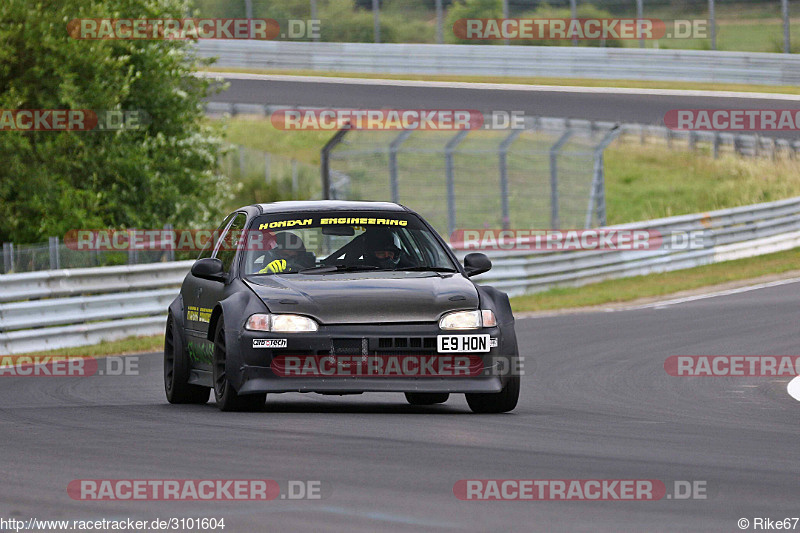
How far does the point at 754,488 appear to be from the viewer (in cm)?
→ 676

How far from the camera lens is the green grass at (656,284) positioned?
81.2 ft

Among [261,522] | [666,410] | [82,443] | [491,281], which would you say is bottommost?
[491,281]

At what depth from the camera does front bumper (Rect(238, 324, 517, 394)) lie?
9.70 m

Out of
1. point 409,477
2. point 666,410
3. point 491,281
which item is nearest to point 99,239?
point 491,281

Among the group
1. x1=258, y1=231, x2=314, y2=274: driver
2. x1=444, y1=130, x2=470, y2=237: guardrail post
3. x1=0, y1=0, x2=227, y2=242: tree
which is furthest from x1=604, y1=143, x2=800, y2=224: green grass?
x1=258, y1=231, x2=314, y2=274: driver

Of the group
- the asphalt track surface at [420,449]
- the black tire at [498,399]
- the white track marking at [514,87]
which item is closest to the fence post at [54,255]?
the asphalt track surface at [420,449]

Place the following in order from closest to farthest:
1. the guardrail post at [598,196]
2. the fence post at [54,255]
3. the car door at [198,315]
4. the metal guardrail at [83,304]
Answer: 1. the car door at [198,315]
2. the metal guardrail at [83,304]
3. the fence post at [54,255]
4. the guardrail post at [598,196]

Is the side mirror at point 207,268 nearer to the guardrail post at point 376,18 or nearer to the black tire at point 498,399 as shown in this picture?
the black tire at point 498,399

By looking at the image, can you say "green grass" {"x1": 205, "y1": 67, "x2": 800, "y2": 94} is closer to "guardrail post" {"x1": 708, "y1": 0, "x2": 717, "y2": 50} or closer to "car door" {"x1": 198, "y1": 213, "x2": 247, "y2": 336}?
"guardrail post" {"x1": 708, "y1": 0, "x2": 717, "y2": 50}

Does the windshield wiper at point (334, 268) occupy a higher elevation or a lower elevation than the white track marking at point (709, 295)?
higher

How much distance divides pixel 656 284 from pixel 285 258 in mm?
17506

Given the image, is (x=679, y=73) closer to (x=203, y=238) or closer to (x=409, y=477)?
(x=203, y=238)

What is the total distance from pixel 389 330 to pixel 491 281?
50.5ft

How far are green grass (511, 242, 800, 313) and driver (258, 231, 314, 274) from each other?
1304 cm
